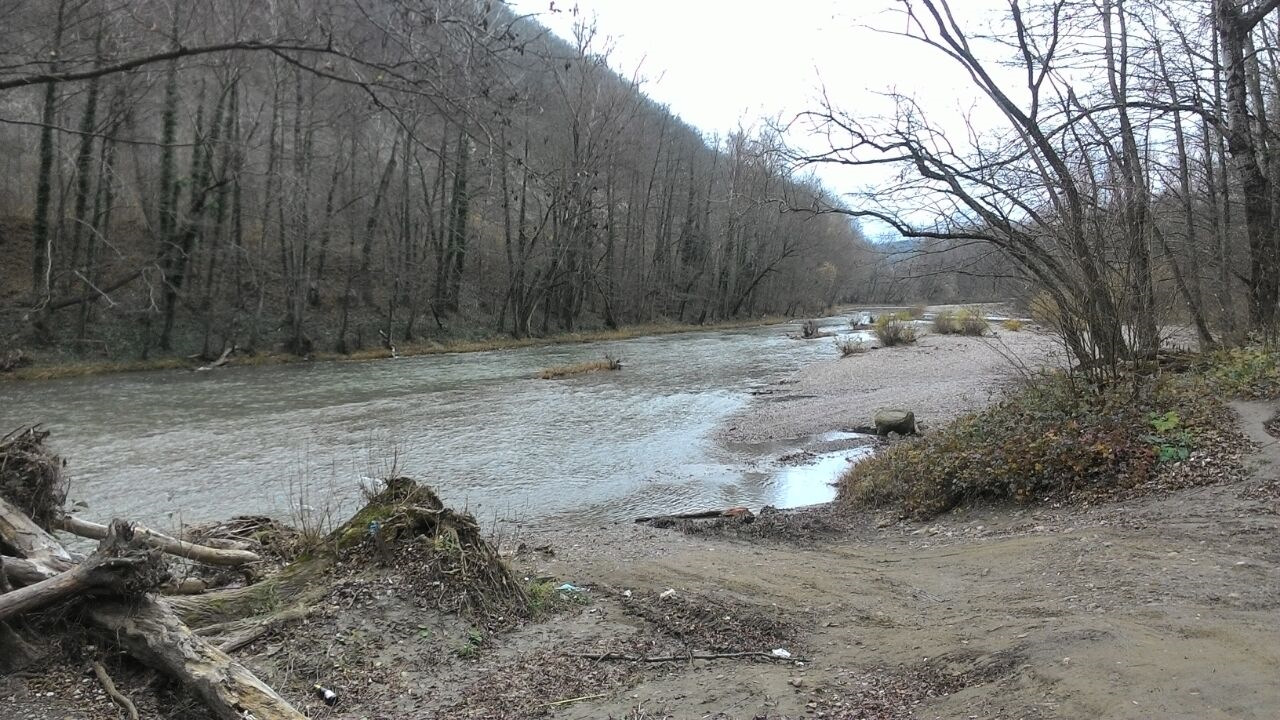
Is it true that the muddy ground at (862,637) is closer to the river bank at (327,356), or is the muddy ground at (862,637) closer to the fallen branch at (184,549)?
the fallen branch at (184,549)

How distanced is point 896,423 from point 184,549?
10.8 m

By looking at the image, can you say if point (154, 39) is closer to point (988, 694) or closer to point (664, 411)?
point (988, 694)

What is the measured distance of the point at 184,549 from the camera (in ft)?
16.3

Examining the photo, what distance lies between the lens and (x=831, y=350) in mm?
31922

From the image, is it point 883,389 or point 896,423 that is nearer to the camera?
point 896,423

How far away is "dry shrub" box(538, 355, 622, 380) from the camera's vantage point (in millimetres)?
22906

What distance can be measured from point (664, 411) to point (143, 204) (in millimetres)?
21704

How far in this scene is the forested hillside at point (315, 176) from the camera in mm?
3824

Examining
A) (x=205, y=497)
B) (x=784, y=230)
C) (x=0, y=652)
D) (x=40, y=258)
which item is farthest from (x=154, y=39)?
(x=784, y=230)

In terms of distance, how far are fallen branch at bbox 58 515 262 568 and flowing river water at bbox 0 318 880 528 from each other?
22.9 inches

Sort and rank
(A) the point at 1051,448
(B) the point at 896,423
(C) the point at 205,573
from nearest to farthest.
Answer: (C) the point at 205,573, (A) the point at 1051,448, (B) the point at 896,423

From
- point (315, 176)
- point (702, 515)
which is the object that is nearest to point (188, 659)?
point (702, 515)

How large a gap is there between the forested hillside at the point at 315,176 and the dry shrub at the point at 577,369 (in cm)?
674

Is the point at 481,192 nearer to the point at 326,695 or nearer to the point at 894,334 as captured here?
the point at 326,695
